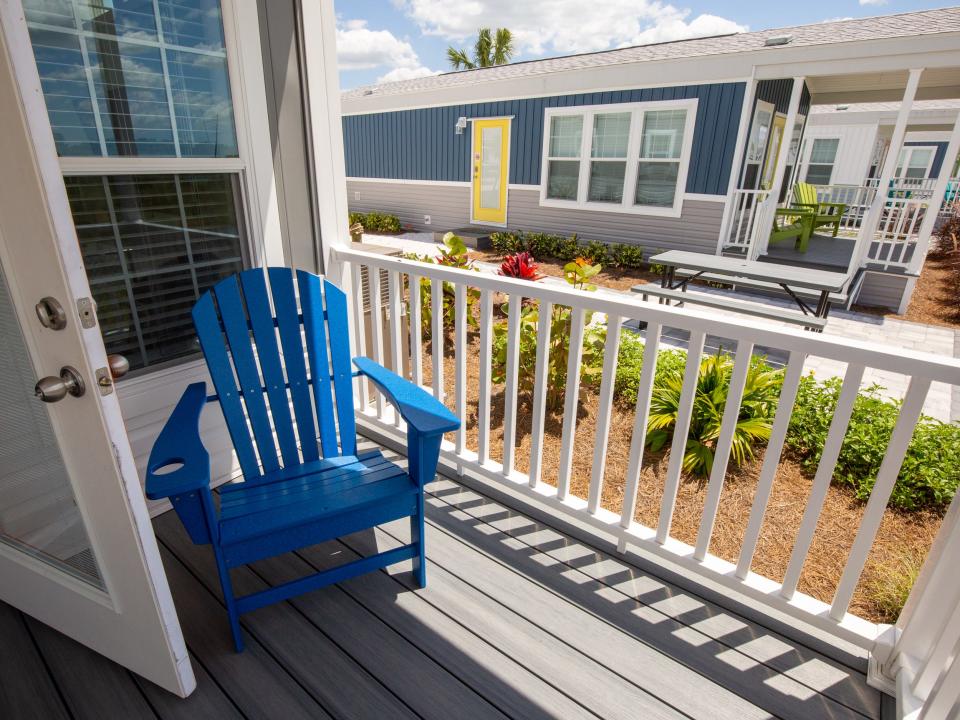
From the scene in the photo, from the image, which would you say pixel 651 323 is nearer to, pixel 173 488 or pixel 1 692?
pixel 173 488

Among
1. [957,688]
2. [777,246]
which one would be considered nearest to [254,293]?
[957,688]

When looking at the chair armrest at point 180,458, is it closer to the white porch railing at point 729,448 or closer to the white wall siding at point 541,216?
the white porch railing at point 729,448

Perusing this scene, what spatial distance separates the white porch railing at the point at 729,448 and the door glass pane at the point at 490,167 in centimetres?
738

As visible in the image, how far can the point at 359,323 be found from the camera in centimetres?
255

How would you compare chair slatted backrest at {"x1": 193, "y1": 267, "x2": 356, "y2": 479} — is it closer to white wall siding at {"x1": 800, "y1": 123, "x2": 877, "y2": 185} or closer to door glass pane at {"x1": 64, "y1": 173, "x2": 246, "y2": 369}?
door glass pane at {"x1": 64, "y1": 173, "x2": 246, "y2": 369}

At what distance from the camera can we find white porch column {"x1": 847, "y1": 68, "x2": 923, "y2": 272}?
536 cm

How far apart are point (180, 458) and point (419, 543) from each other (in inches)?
29.9

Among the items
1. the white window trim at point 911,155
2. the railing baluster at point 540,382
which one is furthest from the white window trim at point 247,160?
the white window trim at point 911,155

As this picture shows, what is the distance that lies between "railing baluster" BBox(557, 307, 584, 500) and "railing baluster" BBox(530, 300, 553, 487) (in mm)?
88

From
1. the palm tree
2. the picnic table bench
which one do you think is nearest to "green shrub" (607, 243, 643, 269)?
the picnic table bench

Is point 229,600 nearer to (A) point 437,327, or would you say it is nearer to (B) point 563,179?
(A) point 437,327

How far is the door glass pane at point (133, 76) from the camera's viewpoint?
1.49 meters

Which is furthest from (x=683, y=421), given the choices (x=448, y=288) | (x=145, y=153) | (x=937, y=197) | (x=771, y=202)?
(x=771, y=202)

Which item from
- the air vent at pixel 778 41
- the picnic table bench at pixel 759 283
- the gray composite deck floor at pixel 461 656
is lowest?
the gray composite deck floor at pixel 461 656
